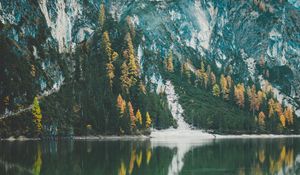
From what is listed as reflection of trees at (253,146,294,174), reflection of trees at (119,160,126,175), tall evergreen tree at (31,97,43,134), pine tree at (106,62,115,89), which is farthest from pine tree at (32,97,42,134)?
reflection of trees at (119,160,126,175)

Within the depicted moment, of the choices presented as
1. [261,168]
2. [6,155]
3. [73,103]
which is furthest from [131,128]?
[261,168]

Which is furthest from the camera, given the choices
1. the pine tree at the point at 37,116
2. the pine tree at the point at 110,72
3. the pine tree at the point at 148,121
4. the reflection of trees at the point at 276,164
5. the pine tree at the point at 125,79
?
the pine tree at the point at 125,79

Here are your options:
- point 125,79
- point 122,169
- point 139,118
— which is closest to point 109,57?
point 125,79

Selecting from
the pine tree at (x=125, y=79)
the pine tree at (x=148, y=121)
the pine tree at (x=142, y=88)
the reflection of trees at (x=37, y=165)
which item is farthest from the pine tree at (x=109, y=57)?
the reflection of trees at (x=37, y=165)

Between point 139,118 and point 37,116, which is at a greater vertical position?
point 37,116

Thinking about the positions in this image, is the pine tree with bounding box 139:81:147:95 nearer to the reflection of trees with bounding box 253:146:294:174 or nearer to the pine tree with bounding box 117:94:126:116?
the pine tree with bounding box 117:94:126:116

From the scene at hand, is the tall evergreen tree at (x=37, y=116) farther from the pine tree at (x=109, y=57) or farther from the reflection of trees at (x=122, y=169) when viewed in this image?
the reflection of trees at (x=122, y=169)

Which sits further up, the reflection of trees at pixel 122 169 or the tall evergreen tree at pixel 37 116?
the tall evergreen tree at pixel 37 116

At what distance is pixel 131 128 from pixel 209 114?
43.5 metres

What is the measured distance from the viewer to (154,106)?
182 meters

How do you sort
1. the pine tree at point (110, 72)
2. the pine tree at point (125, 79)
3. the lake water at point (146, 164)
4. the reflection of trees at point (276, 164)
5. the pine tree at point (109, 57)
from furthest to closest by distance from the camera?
the pine tree at point (109, 57) → the pine tree at point (125, 79) → the pine tree at point (110, 72) → the reflection of trees at point (276, 164) → the lake water at point (146, 164)

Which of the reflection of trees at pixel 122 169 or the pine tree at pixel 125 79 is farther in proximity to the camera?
the pine tree at pixel 125 79

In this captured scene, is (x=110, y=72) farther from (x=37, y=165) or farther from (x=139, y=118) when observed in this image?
(x=37, y=165)

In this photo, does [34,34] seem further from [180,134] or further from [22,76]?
[180,134]
